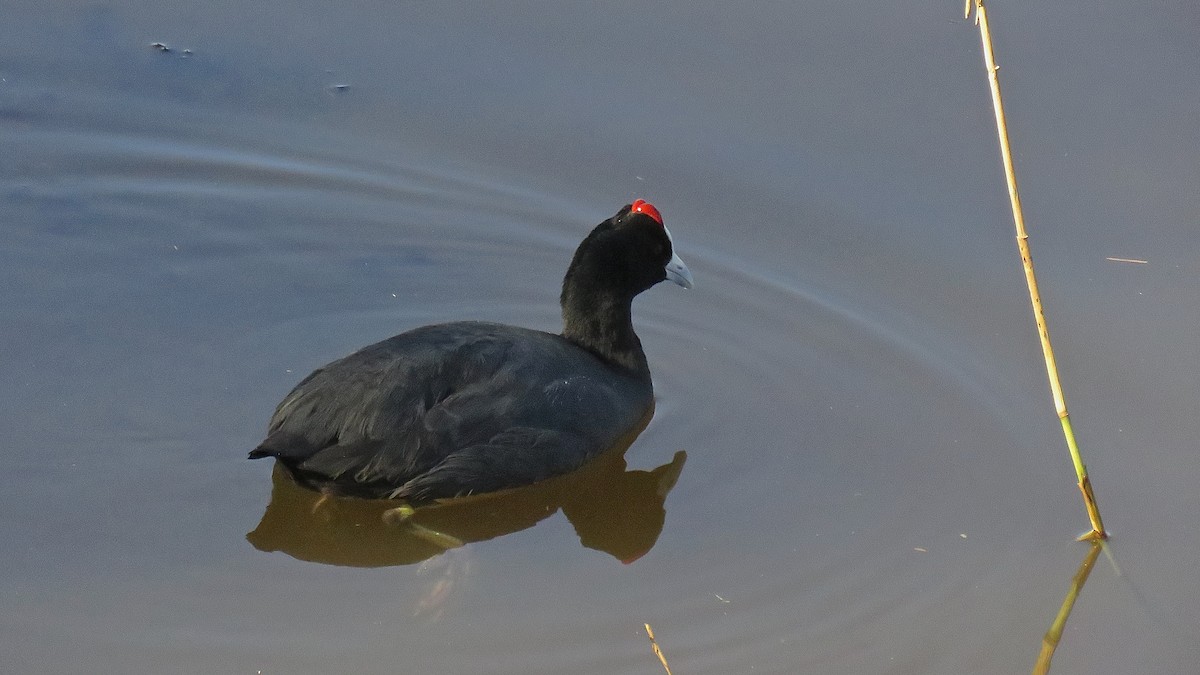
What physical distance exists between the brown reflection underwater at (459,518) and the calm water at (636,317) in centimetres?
2

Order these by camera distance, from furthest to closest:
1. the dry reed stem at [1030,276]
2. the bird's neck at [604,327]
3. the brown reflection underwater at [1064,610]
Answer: the bird's neck at [604,327] → the brown reflection underwater at [1064,610] → the dry reed stem at [1030,276]

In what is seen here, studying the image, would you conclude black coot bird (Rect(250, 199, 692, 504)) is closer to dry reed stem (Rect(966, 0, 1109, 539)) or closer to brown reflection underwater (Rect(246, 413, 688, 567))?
brown reflection underwater (Rect(246, 413, 688, 567))

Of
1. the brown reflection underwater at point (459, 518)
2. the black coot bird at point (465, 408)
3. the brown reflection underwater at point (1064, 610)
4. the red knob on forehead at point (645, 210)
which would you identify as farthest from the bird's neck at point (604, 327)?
the brown reflection underwater at point (1064, 610)

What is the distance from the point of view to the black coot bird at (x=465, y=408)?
506 centimetres

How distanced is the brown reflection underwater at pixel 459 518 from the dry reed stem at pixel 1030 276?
1.44 metres

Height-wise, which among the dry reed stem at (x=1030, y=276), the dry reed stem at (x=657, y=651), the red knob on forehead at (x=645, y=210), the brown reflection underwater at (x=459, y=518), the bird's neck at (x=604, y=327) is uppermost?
the dry reed stem at (x=1030, y=276)

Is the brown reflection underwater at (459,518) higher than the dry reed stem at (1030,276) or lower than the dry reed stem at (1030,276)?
lower

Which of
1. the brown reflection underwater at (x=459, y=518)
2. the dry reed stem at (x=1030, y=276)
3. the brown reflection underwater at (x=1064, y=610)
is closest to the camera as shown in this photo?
the dry reed stem at (x=1030, y=276)

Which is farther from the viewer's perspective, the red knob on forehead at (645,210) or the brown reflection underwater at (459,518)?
the red knob on forehead at (645,210)

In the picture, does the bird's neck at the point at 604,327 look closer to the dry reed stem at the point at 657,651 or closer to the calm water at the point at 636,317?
the calm water at the point at 636,317

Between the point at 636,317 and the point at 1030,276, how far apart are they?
96.1 inches

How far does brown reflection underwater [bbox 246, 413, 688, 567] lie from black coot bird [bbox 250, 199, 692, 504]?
9cm

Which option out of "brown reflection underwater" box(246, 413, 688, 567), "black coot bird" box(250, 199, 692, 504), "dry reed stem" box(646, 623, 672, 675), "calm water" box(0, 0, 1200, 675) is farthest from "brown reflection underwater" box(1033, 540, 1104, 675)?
"black coot bird" box(250, 199, 692, 504)

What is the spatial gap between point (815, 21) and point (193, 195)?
3409 millimetres
